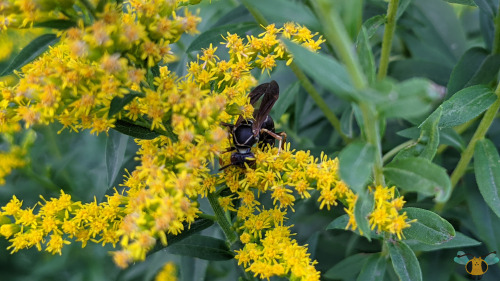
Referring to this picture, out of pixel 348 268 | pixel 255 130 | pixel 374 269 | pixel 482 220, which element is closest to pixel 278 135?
pixel 255 130

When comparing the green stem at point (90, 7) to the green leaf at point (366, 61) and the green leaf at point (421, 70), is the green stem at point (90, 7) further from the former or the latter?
the green leaf at point (421, 70)

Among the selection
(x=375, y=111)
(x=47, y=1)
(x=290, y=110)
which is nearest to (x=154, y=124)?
(x=47, y=1)

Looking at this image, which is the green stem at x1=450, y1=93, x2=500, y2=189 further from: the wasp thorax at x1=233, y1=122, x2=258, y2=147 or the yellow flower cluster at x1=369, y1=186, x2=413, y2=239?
the wasp thorax at x1=233, y1=122, x2=258, y2=147

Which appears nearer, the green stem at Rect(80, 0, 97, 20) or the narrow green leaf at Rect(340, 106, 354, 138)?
the green stem at Rect(80, 0, 97, 20)

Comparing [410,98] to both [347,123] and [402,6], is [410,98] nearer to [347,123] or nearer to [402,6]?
[402,6]

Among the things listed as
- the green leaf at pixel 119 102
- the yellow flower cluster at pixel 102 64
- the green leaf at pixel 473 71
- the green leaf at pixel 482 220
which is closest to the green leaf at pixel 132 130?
the yellow flower cluster at pixel 102 64

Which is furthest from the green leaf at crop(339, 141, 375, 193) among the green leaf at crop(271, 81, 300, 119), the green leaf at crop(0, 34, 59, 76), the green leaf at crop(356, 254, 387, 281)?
the green leaf at crop(271, 81, 300, 119)
